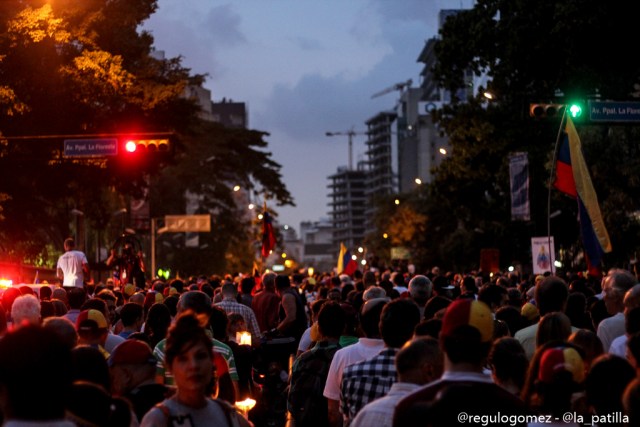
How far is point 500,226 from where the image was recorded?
52406 mm

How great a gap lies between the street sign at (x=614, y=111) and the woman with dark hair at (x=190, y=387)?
1972 cm

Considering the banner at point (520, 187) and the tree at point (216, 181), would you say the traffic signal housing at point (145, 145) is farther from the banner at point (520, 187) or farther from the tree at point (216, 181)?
the tree at point (216, 181)

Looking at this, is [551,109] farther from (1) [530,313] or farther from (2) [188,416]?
(2) [188,416]

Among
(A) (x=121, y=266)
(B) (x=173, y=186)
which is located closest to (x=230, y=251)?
(B) (x=173, y=186)

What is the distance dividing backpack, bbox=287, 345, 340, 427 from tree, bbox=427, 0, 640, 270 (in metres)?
23.5

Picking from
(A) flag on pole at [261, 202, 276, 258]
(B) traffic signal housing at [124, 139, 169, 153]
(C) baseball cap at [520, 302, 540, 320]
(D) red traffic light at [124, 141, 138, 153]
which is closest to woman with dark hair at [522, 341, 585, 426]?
(C) baseball cap at [520, 302, 540, 320]

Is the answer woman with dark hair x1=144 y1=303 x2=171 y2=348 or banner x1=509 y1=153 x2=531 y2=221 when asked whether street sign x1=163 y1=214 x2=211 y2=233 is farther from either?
woman with dark hair x1=144 y1=303 x2=171 y2=348

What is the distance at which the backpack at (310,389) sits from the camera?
9805 mm

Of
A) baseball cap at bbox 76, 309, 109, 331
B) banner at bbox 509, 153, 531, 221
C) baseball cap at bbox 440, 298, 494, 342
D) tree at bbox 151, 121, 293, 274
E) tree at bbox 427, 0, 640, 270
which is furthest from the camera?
tree at bbox 151, 121, 293, 274

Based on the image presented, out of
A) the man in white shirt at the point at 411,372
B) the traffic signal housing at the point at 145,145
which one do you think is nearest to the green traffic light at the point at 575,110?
the traffic signal housing at the point at 145,145

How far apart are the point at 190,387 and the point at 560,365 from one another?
1712mm

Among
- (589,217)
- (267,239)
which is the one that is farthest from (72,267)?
(267,239)

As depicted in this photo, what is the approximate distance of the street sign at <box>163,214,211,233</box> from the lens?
59.3m

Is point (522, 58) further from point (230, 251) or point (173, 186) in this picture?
point (230, 251)
